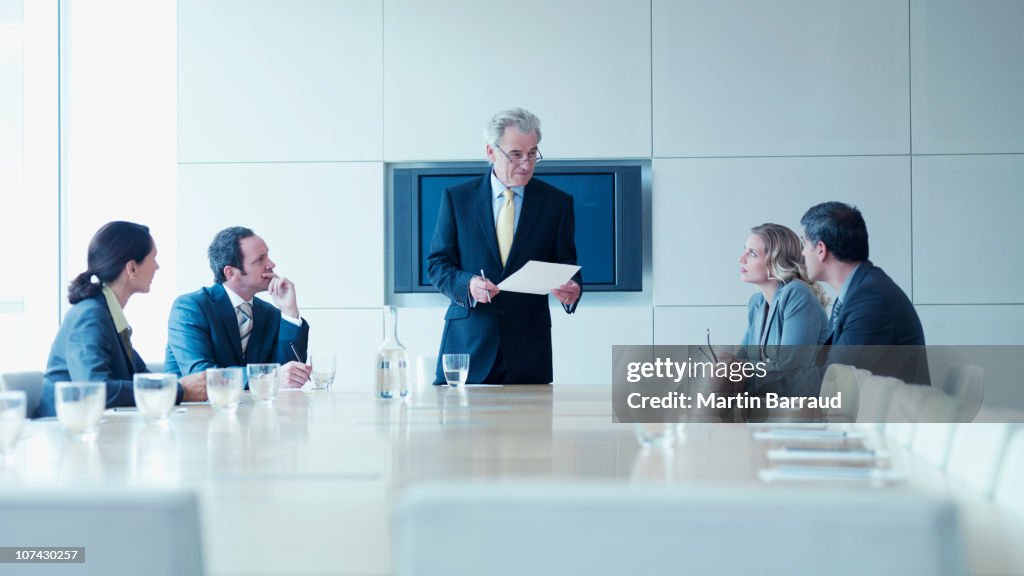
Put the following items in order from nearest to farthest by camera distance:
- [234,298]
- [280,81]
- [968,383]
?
[968,383]
[234,298]
[280,81]

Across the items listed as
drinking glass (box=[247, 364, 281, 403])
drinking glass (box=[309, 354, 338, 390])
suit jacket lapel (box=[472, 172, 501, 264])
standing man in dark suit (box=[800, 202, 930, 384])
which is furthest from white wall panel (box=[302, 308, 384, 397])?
standing man in dark suit (box=[800, 202, 930, 384])

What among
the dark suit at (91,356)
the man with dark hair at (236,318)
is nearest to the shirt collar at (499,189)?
the man with dark hair at (236,318)

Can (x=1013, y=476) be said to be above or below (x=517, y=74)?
below

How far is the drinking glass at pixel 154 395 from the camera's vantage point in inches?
78.8

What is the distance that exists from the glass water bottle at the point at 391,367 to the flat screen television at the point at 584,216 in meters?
2.59

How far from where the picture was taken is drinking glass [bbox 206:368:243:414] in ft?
7.23

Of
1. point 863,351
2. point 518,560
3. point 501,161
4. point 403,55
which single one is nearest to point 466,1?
point 403,55

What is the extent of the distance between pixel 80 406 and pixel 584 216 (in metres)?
3.83

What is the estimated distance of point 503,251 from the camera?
3787 mm

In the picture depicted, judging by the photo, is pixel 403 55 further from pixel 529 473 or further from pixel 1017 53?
pixel 529 473

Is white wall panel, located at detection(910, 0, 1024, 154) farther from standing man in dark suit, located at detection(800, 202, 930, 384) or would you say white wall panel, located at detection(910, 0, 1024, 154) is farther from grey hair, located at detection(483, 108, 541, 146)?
grey hair, located at detection(483, 108, 541, 146)

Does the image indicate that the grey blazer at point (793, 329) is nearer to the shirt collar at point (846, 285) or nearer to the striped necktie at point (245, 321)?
the shirt collar at point (846, 285)

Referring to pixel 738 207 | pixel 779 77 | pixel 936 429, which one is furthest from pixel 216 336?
pixel 779 77

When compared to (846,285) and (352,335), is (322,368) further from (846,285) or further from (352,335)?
(352,335)
